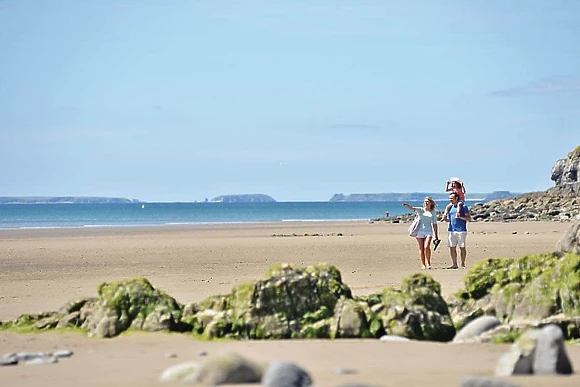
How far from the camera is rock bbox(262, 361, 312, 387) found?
21.9 ft

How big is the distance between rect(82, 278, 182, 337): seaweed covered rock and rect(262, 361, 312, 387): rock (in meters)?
3.77

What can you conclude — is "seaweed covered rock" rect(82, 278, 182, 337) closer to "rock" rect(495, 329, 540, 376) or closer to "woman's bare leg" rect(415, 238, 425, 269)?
"rock" rect(495, 329, 540, 376)

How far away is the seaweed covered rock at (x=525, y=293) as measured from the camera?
973 centimetres

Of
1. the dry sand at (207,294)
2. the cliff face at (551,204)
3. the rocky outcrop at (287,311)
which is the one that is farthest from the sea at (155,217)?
the rocky outcrop at (287,311)

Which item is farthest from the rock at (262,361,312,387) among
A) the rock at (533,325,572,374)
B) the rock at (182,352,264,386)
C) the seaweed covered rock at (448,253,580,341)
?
the seaweed covered rock at (448,253,580,341)

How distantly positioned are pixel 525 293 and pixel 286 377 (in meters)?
4.38

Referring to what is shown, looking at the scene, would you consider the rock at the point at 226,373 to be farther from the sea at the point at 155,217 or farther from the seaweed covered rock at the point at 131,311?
the sea at the point at 155,217

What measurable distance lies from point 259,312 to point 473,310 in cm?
264

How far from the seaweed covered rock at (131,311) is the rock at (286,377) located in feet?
12.4

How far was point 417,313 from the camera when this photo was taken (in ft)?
32.1

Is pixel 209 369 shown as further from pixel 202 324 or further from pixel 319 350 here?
pixel 202 324

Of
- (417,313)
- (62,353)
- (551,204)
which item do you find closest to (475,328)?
(417,313)

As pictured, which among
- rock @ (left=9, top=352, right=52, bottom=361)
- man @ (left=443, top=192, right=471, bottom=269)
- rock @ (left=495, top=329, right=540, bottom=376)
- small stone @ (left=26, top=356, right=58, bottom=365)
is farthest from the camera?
man @ (left=443, top=192, right=471, bottom=269)

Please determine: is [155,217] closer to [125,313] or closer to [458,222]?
[458,222]
